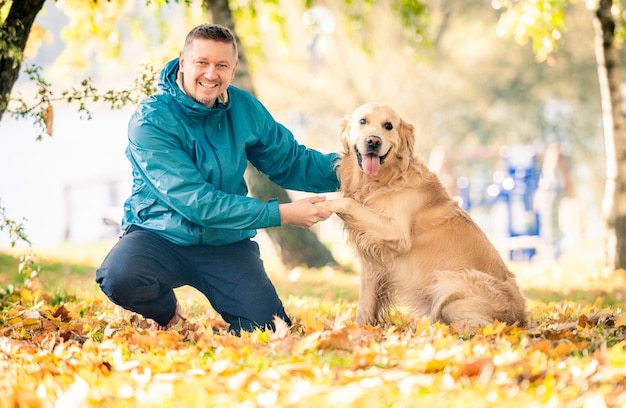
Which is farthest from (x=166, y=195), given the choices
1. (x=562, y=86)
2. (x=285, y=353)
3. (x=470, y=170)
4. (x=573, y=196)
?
(x=470, y=170)

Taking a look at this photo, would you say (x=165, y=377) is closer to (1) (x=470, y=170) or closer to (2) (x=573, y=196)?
(2) (x=573, y=196)

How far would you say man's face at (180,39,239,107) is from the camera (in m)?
4.14

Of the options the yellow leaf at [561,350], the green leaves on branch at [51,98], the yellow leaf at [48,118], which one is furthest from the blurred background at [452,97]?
the yellow leaf at [561,350]

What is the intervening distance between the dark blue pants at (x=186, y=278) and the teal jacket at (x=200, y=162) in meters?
0.08

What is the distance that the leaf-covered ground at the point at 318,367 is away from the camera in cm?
251

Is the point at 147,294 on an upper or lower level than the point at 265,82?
lower

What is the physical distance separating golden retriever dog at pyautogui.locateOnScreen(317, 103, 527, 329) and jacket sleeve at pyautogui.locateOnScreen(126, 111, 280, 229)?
1.54 ft

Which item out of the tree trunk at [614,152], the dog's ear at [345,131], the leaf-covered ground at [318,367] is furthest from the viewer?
the tree trunk at [614,152]

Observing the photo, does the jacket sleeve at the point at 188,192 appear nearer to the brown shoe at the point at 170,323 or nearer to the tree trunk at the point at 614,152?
the brown shoe at the point at 170,323

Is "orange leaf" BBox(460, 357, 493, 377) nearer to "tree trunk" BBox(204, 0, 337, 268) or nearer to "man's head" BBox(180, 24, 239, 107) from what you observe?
"man's head" BBox(180, 24, 239, 107)

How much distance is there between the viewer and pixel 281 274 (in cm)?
834

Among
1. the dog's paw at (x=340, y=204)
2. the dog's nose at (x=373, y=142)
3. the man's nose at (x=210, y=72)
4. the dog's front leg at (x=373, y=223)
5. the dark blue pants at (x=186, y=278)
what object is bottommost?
the dark blue pants at (x=186, y=278)

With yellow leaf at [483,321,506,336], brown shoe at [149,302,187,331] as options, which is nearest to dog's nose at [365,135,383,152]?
yellow leaf at [483,321,506,336]

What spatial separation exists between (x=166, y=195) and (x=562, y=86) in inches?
838
